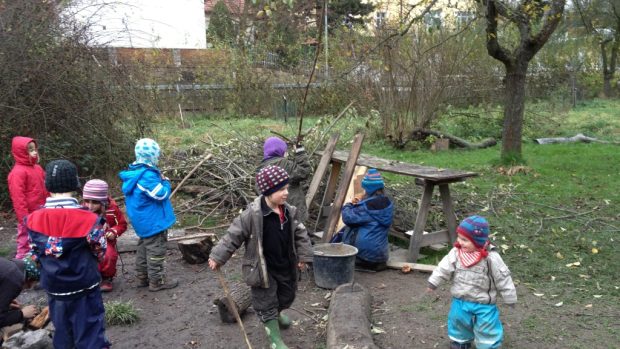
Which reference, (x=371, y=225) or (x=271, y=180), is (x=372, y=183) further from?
(x=271, y=180)

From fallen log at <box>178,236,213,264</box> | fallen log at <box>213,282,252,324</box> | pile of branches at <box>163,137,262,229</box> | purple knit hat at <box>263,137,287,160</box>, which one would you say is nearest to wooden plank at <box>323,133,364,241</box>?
purple knit hat at <box>263,137,287,160</box>

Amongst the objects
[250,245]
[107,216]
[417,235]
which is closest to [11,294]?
[107,216]

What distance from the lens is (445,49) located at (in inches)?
543

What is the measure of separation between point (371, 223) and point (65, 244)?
3.11 meters

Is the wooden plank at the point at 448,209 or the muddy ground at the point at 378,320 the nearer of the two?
the muddy ground at the point at 378,320

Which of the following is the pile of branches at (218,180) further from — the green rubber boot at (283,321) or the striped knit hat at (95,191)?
the green rubber boot at (283,321)

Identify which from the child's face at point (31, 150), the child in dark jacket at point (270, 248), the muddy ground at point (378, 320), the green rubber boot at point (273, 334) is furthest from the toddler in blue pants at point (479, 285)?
the child's face at point (31, 150)

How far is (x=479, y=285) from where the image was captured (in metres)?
3.96

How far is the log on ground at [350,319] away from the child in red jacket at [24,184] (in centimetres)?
360

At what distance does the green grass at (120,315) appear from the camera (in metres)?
4.90

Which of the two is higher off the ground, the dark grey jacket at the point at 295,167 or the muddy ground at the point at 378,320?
the dark grey jacket at the point at 295,167

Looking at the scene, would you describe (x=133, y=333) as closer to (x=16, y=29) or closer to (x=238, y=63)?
(x=16, y=29)

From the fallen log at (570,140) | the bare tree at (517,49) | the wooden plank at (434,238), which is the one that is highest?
the bare tree at (517,49)

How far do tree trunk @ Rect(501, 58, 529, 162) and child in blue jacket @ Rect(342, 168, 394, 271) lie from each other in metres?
5.38
